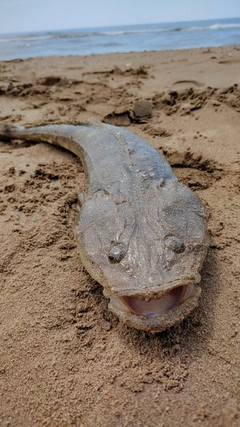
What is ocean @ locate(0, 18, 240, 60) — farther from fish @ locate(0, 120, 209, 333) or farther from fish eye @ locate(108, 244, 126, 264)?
fish eye @ locate(108, 244, 126, 264)

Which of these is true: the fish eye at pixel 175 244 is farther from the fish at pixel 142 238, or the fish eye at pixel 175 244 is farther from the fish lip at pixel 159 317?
the fish lip at pixel 159 317

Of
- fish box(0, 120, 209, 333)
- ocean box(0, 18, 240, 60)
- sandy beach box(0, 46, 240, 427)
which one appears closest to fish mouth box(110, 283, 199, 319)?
fish box(0, 120, 209, 333)

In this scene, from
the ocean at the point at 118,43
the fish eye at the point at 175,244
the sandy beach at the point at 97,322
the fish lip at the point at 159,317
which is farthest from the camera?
the ocean at the point at 118,43

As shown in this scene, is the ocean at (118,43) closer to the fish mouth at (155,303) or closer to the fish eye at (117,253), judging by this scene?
the fish eye at (117,253)

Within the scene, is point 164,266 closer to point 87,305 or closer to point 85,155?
point 87,305

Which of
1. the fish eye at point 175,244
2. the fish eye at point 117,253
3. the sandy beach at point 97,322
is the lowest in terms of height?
the sandy beach at point 97,322

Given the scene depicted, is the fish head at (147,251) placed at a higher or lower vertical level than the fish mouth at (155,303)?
higher

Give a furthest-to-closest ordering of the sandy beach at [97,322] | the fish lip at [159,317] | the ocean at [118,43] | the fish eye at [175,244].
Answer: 1. the ocean at [118,43]
2. the fish eye at [175,244]
3. the fish lip at [159,317]
4. the sandy beach at [97,322]

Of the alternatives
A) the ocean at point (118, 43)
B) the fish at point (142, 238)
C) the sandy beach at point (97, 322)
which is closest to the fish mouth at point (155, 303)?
the fish at point (142, 238)

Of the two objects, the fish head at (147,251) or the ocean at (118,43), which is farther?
the ocean at (118,43)
